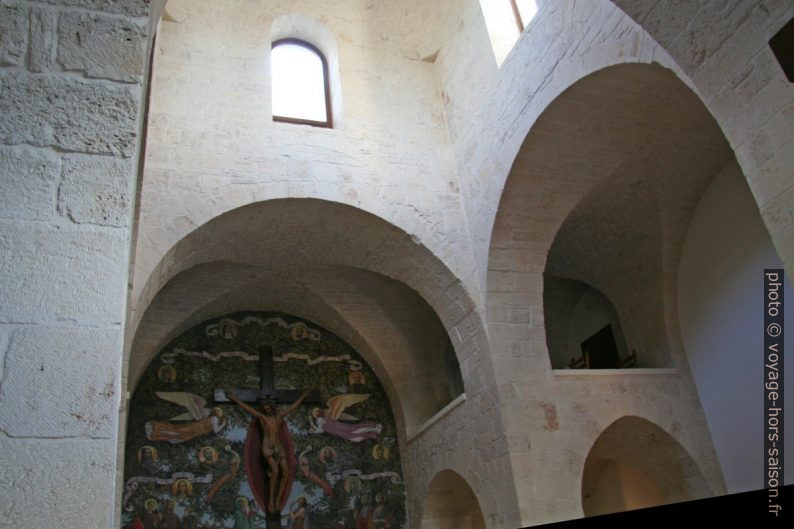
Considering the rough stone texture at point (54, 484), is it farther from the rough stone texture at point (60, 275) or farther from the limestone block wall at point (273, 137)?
the limestone block wall at point (273, 137)

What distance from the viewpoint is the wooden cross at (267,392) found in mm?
8578

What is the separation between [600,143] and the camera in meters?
6.34

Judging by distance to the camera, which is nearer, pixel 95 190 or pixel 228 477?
pixel 95 190

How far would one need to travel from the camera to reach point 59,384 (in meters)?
1.57

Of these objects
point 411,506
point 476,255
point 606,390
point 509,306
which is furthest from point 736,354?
point 411,506

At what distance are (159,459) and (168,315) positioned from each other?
5.48 feet

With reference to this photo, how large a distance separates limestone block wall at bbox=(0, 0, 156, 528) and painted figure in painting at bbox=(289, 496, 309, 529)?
708 centimetres

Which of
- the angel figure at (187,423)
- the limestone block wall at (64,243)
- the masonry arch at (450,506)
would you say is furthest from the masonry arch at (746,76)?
the angel figure at (187,423)

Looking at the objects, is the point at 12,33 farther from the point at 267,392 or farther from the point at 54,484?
the point at 267,392

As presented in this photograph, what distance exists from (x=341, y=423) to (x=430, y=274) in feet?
9.31

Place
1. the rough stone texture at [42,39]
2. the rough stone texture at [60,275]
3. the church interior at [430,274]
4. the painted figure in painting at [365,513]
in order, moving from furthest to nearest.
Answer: the painted figure in painting at [365,513], the church interior at [430,274], the rough stone texture at [42,39], the rough stone texture at [60,275]

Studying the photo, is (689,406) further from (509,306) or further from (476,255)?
(476,255)

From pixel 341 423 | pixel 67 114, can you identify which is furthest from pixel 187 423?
pixel 67 114

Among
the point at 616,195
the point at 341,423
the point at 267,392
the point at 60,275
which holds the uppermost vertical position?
the point at 616,195
